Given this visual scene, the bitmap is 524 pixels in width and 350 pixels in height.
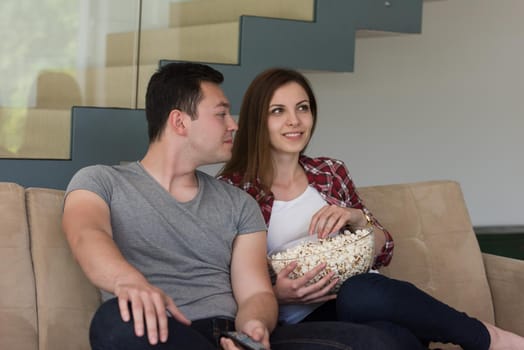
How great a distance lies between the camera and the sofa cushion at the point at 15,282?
233 centimetres

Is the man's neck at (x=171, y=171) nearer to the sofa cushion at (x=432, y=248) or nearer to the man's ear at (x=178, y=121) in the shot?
the man's ear at (x=178, y=121)

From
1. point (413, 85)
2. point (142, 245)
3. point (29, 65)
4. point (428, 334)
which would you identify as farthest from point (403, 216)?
point (413, 85)

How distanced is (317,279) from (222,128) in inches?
17.8

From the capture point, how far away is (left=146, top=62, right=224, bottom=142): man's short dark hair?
251cm

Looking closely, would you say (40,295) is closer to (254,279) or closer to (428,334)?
(254,279)

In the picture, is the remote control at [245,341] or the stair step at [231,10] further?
the stair step at [231,10]

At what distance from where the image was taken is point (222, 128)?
2533 millimetres

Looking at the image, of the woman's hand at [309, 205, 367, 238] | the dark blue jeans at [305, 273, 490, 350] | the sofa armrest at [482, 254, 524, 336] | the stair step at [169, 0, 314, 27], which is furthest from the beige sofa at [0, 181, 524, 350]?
the stair step at [169, 0, 314, 27]

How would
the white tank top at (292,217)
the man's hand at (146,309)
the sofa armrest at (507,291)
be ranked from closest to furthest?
the man's hand at (146,309)
the white tank top at (292,217)
the sofa armrest at (507,291)

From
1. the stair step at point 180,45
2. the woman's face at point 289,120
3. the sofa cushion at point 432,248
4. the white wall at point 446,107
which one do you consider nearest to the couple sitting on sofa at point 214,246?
the woman's face at point 289,120

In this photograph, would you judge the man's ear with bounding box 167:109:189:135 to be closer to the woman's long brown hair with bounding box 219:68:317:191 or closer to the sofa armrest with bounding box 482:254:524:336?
the woman's long brown hair with bounding box 219:68:317:191

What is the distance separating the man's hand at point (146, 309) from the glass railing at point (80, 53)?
4.48 ft

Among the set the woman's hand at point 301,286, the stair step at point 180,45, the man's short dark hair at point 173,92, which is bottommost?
the woman's hand at point 301,286

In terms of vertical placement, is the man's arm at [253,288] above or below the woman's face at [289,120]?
below
